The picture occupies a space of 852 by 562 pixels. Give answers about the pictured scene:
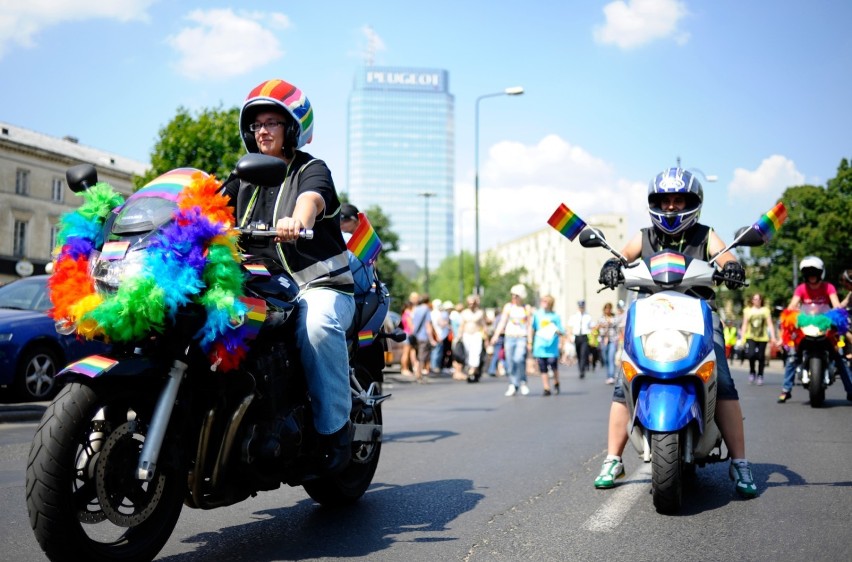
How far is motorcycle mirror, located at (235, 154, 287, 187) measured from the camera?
3785 millimetres

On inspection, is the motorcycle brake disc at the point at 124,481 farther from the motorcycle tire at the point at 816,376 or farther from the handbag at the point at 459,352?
the handbag at the point at 459,352

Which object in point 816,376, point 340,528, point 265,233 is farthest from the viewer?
point 816,376

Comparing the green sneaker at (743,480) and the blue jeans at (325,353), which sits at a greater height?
the blue jeans at (325,353)

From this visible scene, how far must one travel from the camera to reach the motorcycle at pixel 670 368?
518 cm

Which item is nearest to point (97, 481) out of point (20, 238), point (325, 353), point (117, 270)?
point (117, 270)

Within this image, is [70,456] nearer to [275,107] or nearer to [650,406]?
[275,107]

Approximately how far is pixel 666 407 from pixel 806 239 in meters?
62.5

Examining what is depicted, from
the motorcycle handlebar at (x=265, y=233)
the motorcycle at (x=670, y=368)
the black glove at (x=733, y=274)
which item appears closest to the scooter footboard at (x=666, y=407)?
the motorcycle at (x=670, y=368)

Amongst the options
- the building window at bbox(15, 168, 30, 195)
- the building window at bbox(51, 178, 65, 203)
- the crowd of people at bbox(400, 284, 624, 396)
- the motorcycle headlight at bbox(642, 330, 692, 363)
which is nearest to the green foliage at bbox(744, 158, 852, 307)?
the crowd of people at bbox(400, 284, 624, 396)

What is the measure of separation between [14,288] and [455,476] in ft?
28.0

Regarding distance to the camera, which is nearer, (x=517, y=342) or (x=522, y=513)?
(x=522, y=513)

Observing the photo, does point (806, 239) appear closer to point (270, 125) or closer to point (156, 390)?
point (270, 125)

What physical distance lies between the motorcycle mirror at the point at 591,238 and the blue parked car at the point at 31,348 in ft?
23.9

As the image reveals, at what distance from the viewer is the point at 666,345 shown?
211 inches
